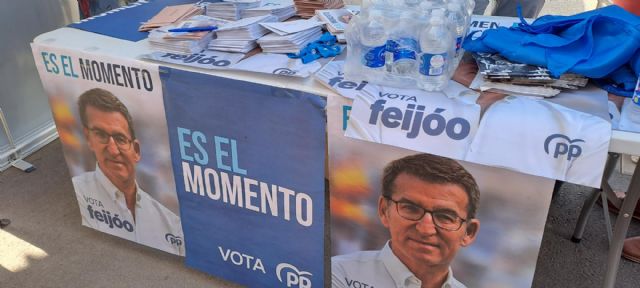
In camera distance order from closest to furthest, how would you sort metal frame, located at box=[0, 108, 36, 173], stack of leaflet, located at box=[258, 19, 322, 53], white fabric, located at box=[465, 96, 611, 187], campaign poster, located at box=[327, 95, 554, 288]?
white fabric, located at box=[465, 96, 611, 187] < campaign poster, located at box=[327, 95, 554, 288] < stack of leaflet, located at box=[258, 19, 322, 53] < metal frame, located at box=[0, 108, 36, 173]

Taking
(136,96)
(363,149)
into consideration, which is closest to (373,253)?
(363,149)

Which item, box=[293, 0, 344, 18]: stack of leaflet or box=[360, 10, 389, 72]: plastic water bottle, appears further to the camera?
box=[293, 0, 344, 18]: stack of leaflet

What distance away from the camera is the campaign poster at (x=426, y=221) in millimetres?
1203

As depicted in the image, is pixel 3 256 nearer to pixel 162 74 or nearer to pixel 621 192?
pixel 162 74

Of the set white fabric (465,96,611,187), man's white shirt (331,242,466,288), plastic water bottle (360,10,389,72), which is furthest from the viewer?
man's white shirt (331,242,466,288)

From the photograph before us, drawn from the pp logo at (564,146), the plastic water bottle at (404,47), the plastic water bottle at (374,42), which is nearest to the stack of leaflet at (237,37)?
the plastic water bottle at (374,42)

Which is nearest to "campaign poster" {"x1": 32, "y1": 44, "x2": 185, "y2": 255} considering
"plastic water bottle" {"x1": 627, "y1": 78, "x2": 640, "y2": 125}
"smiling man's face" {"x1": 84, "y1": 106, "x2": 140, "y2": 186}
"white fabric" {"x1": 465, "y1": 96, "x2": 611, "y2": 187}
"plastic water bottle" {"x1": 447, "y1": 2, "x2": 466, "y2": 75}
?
"smiling man's face" {"x1": 84, "y1": 106, "x2": 140, "y2": 186}

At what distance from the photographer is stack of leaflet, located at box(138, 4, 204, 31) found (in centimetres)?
181

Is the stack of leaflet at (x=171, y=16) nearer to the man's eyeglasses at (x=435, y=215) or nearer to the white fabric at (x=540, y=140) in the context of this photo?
the man's eyeglasses at (x=435, y=215)

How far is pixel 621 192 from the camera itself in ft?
7.17

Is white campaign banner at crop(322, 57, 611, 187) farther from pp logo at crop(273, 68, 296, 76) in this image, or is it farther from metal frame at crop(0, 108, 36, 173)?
metal frame at crop(0, 108, 36, 173)

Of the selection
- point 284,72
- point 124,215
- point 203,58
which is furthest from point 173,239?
point 284,72

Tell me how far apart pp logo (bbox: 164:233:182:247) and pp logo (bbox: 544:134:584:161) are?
1.30 m

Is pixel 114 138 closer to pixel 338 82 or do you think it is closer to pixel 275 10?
pixel 275 10
